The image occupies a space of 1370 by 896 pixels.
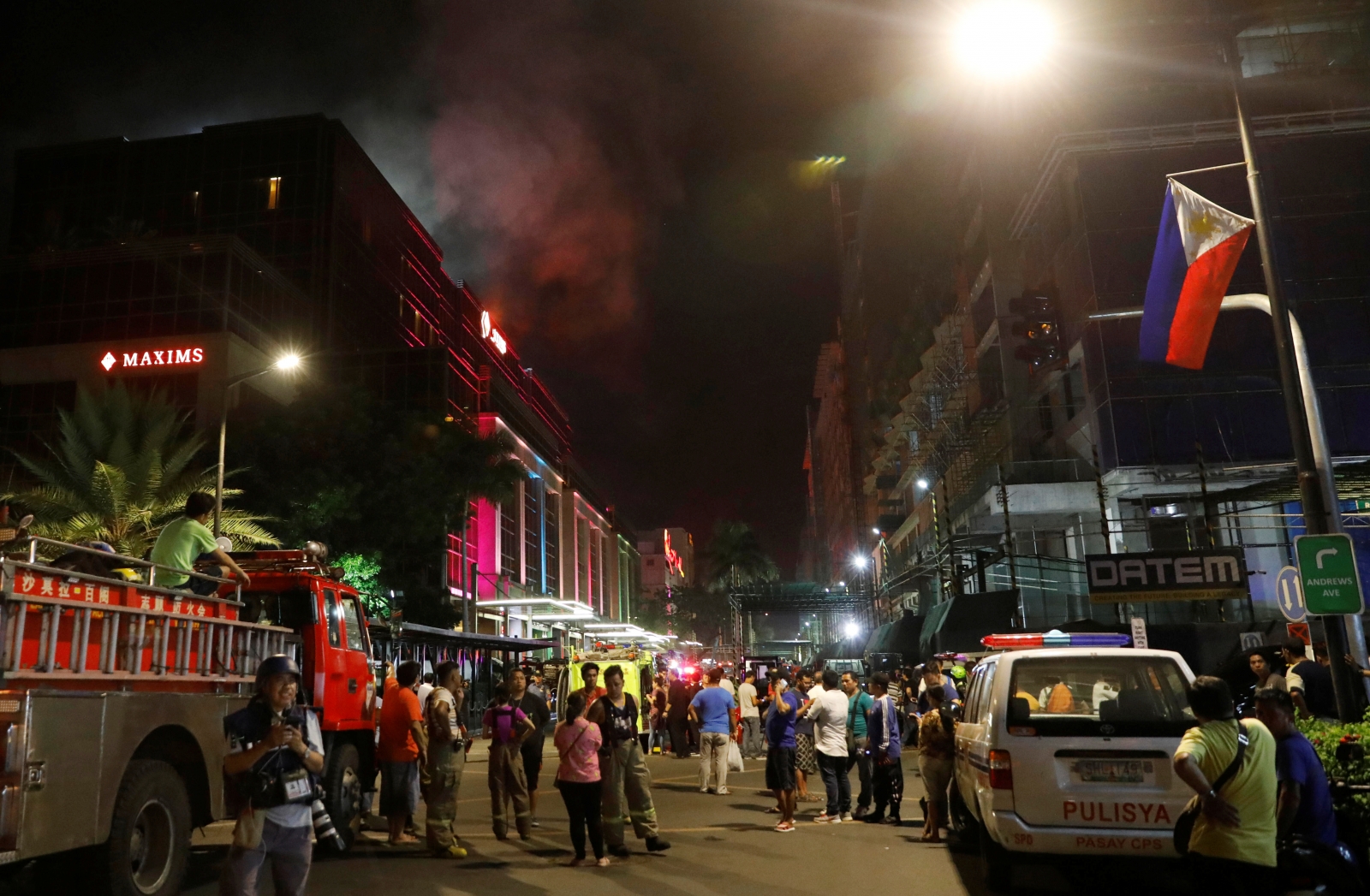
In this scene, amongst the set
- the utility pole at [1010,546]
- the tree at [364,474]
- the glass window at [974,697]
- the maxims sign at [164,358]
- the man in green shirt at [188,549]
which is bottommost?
the glass window at [974,697]

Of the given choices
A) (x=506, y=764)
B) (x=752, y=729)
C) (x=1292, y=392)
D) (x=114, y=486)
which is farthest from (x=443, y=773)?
(x=114, y=486)

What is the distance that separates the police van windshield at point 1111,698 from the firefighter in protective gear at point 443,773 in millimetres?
5685

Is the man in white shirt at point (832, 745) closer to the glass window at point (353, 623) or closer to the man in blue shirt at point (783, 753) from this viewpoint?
the man in blue shirt at point (783, 753)

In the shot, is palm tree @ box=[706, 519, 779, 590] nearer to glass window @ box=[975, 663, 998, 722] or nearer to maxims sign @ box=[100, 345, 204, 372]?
maxims sign @ box=[100, 345, 204, 372]

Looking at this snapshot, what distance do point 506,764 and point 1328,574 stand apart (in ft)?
28.4

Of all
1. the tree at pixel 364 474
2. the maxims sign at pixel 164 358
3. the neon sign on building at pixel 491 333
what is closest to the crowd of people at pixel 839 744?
the tree at pixel 364 474

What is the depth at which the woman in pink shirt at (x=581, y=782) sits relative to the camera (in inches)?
386

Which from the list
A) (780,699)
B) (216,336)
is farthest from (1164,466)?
(216,336)

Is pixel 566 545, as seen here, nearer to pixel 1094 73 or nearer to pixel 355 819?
pixel 1094 73

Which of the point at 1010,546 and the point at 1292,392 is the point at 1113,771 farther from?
the point at 1010,546

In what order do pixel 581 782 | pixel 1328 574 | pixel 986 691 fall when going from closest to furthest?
pixel 986 691, pixel 1328 574, pixel 581 782

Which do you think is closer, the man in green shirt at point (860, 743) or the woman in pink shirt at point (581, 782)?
the woman in pink shirt at point (581, 782)

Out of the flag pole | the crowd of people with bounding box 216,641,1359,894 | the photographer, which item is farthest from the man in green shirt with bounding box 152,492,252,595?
the flag pole

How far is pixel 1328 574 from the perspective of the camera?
9.60 metres
